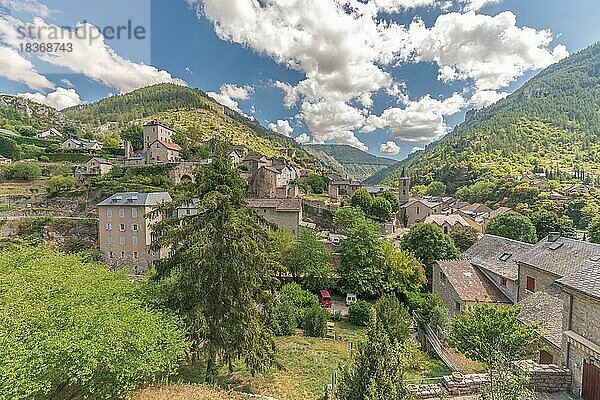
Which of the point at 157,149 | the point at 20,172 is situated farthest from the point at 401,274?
the point at 20,172

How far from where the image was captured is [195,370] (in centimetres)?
1571

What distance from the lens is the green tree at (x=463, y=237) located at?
45344mm

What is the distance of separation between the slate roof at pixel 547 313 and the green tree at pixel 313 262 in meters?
17.5

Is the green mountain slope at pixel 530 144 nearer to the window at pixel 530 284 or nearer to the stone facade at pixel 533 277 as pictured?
the stone facade at pixel 533 277

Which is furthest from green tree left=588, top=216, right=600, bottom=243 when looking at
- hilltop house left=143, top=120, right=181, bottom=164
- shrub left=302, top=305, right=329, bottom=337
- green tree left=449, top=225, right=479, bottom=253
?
hilltop house left=143, top=120, right=181, bottom=164

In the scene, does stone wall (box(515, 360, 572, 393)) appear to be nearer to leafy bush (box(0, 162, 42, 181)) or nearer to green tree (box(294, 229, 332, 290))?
green tree (box(294, 229, 332, 290))

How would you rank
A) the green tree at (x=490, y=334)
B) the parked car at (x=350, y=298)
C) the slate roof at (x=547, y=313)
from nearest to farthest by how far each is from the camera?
the green tree at (x=490, y=334) < the slate roof at (x=547, y=313) < the parked car at (x=350, y=298)

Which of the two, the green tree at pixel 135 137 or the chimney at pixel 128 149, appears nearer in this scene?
the chimney at pixel 128 149

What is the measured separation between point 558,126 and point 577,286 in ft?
634

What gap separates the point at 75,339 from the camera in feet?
30.5

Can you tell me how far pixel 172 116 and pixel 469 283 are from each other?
451ft

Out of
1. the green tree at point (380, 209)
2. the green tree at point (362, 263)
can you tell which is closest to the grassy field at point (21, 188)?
the green tree at point (362, 263)

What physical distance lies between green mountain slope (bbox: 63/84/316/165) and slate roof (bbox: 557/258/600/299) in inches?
4241

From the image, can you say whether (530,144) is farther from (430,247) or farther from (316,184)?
(430,247)
